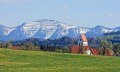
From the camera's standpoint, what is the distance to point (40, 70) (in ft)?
112

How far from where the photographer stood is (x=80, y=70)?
35.4 meters

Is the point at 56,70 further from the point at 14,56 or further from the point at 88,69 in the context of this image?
the point at 14,56

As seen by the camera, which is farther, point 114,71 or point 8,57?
point 8,57

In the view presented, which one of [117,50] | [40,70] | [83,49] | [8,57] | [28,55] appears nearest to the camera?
[40,70]

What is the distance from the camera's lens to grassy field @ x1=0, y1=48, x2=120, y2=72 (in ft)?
117

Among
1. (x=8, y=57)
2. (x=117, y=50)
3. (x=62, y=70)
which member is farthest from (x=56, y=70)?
(x=117, y=50)

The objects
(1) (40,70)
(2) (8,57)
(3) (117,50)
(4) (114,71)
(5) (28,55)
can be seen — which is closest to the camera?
(1) (40,70)

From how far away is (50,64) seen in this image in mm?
41062

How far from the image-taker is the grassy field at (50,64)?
117 feet

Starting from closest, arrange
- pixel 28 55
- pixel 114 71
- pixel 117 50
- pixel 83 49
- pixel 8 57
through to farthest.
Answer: pixel 114 71 < pixel 8 57 < pixel 28 55 < pixel 83 49 < pixel 117 50

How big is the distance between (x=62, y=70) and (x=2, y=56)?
15464 millimetres

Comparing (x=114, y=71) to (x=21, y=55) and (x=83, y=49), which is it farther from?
(x=83, y=49)

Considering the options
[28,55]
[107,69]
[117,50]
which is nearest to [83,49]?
[117,50]

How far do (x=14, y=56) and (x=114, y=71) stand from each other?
56.2ft
